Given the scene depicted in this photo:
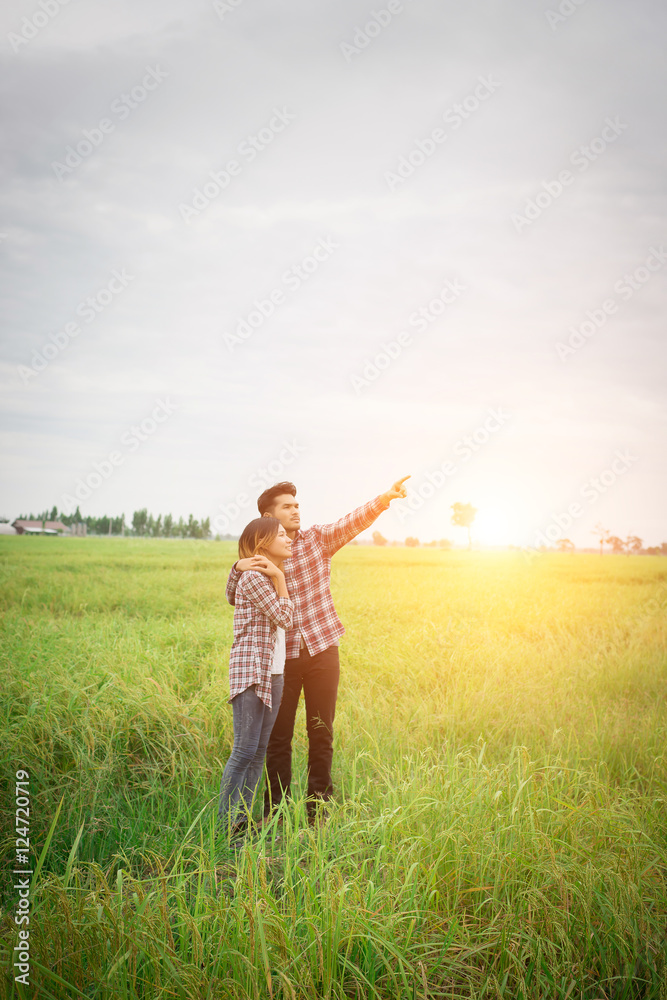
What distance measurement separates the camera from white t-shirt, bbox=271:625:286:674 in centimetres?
406

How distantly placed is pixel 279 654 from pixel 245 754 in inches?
27.0

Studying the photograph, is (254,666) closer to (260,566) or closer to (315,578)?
(260,566)

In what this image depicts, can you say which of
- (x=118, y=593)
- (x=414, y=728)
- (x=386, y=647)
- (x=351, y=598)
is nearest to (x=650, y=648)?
(x=386, y=647)

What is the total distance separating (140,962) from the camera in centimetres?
249

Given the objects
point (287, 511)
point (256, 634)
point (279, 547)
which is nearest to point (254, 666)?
point (256, 634)

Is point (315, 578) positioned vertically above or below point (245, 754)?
above

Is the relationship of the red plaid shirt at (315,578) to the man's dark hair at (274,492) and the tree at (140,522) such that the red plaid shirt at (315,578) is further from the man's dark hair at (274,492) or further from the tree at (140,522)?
the tree at (140,522)

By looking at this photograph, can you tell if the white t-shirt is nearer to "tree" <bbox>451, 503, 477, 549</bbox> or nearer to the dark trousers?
the dark trousers

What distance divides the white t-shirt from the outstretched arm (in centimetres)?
90

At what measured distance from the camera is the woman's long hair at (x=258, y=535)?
162 inches

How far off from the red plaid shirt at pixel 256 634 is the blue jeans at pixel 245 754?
76 millimetres

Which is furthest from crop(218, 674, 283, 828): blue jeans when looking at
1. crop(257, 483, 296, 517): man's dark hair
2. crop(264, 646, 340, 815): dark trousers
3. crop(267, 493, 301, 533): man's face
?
crop(257, 483, 296, 517): man's dark hair

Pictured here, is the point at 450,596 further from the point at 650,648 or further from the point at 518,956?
the point at 518,956

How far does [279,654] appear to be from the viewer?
412 cm
